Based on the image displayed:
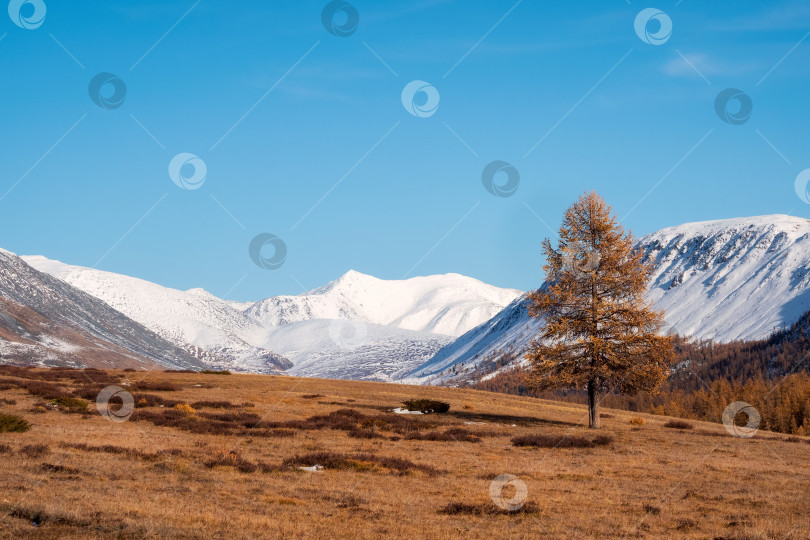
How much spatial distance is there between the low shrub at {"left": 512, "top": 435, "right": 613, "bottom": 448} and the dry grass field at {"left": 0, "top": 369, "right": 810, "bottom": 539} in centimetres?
19

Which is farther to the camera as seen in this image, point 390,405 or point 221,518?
A: point 390,405

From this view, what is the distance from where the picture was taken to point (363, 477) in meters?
22.4

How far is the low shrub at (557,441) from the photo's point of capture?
3225 centimetres

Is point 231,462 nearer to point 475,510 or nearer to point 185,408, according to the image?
point 475,510

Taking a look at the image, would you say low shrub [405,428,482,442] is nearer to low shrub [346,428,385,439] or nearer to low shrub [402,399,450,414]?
low shrub [346,428,385,439]

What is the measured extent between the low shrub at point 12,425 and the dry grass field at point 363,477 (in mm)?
515

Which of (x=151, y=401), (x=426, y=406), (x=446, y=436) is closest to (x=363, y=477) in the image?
(x=446, y=436)

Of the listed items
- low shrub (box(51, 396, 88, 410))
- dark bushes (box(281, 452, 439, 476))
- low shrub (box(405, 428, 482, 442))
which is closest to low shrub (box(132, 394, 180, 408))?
low shrub (box(51, 396, 88, 410))

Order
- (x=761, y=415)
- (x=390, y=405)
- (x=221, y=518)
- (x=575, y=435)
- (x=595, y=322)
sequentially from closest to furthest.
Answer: (x=221, y=518), (x=575, y=435), (x=595, y=322), (x=390, y=405), (x=761, y=415)

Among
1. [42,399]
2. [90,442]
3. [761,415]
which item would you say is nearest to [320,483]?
[90,442]

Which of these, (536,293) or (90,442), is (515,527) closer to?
(90,442)

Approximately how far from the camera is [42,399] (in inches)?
1539

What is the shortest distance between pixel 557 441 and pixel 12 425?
78.6ft

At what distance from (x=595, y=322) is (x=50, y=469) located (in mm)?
32652
